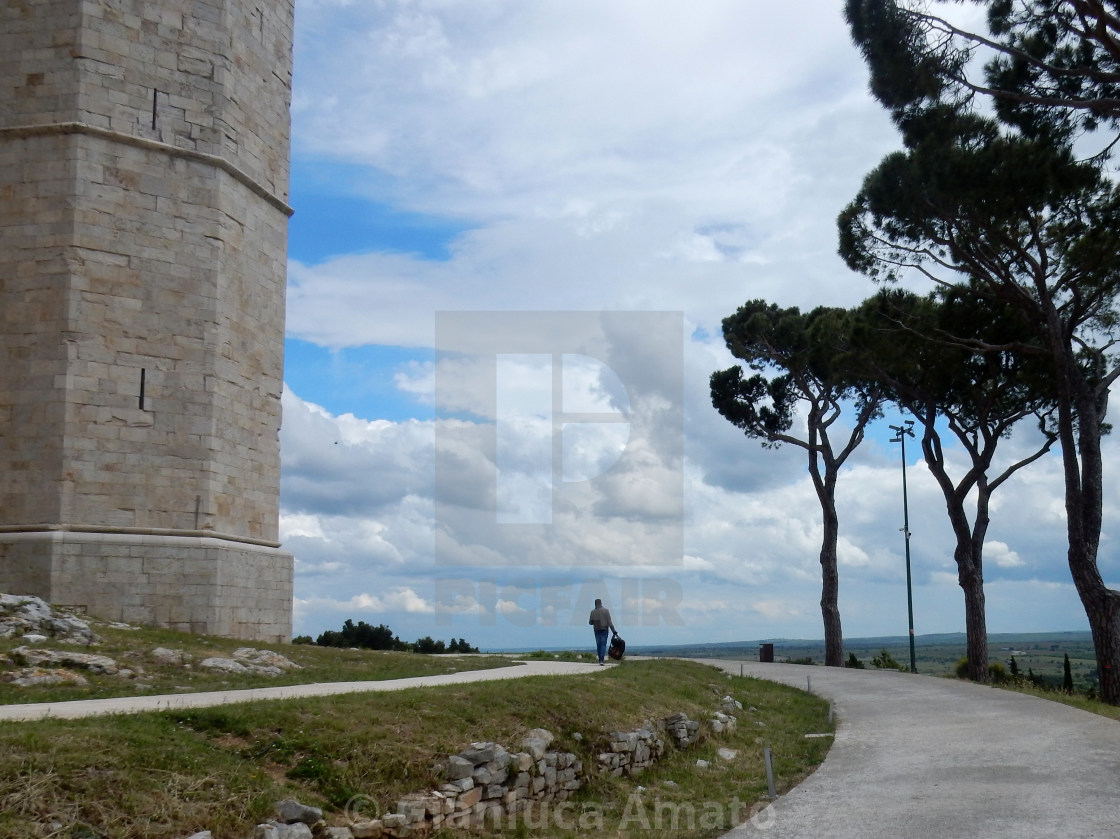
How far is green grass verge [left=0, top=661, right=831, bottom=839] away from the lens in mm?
5793

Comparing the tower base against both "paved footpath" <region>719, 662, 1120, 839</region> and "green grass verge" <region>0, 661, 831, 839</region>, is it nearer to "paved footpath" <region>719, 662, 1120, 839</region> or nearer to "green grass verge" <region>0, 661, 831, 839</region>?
"green grass verge" <region>0, 661, 831, 839</region>

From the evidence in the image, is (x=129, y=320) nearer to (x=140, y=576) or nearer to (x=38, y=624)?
(x=140, y=576)

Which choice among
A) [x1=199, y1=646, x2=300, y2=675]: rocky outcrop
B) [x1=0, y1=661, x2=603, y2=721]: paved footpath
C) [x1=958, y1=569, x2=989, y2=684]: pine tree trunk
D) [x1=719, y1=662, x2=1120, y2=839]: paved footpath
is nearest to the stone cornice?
[x1=199, y1=646, x2=300, y2=675]: rocky outcrop

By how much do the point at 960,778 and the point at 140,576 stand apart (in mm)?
12438

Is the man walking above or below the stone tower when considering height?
below

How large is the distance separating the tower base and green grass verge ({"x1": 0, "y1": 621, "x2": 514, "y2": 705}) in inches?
37.2

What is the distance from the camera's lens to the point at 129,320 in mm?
16953

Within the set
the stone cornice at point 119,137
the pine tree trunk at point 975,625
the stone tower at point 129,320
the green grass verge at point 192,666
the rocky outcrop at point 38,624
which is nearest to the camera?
the green grass verge at point 192,666

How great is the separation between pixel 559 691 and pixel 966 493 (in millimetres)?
16105

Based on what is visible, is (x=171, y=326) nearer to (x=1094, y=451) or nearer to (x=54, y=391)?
(x=54, y=391)

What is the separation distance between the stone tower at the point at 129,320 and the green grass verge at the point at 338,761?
7943 mm

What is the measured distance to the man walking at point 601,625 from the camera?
17.8 meters

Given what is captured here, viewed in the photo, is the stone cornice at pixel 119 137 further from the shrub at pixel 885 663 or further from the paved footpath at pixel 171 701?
the shrub at pixel 885 663

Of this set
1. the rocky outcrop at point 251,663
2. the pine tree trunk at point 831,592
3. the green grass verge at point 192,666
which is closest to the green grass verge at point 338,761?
the green grass verge at point 192,666
